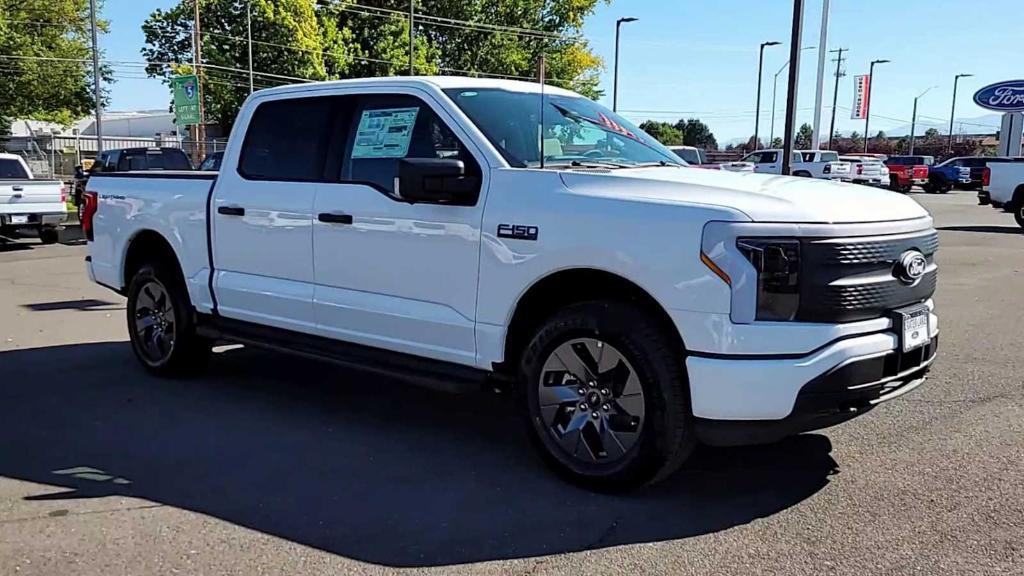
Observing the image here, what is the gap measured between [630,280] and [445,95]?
5.41ft

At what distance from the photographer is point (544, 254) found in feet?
14.1

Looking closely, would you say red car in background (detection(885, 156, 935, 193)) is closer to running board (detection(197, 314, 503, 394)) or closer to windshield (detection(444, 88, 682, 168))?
windshield (detection(444, 88, 682, 168))

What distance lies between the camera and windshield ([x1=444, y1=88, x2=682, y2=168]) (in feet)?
15.7

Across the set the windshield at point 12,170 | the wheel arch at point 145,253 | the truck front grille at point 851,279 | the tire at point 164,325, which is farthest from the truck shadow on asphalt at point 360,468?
the windshield at point 12,170

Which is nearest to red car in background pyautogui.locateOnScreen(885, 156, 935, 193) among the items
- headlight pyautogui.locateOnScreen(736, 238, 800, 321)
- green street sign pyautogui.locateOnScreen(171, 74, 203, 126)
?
green street sign pyautogui.locateOnScreen(171, 74, 203, 126)

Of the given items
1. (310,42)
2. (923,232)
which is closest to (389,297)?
(923,232)

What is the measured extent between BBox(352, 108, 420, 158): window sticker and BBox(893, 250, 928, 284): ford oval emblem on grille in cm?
266

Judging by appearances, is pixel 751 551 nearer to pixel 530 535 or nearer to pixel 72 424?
pixel 530 535

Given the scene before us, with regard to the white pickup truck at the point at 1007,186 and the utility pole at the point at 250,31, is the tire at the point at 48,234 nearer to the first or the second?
the white pickup truck at the point at 1007,186

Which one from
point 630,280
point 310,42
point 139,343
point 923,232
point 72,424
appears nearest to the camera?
point 630,280

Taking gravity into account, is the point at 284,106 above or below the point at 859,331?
above

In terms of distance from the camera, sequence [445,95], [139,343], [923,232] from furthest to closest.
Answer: [139,343] < [445,95] < [923,232]

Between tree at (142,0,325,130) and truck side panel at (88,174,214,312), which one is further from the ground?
tree at (142,0,325,130)

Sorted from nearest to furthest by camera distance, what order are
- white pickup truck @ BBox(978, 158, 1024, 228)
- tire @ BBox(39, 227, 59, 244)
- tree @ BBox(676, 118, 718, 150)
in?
tire @ BBox(39, 227, 59, 244) → white pickup truck @ BBox(978, 158, 1024, 228) → tree @ BBox(676, 118, 718, 150)
